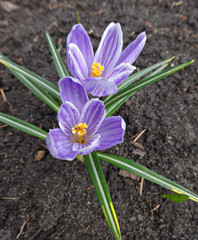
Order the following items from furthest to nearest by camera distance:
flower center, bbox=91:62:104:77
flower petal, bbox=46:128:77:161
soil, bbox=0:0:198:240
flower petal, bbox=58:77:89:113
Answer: soil, bbox=0:0:198:240 < flower center, bbox=91:62:104:77 < flower petal, bbox=58:77:89:113 < flower petal, bbox=46:128:77:161

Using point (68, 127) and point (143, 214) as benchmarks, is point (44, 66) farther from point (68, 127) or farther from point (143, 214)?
point (143, 214)

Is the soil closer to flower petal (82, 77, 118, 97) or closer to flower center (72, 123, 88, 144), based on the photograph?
flower center (72, 123, 88, 144)

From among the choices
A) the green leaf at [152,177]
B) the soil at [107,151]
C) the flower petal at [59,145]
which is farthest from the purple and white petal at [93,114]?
the soil at [107,151]

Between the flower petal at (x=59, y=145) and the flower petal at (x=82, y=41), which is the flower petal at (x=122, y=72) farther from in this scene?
the flower petal at (x=59, y=145)

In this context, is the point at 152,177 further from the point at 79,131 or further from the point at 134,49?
the point at 134,49

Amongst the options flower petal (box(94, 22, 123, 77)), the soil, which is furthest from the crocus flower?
the soil

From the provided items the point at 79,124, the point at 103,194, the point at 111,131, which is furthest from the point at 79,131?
the point at 103,194
